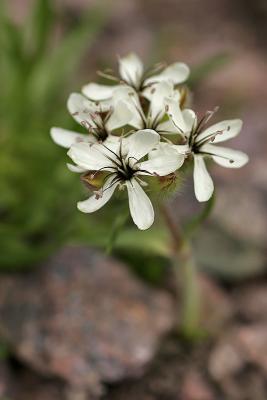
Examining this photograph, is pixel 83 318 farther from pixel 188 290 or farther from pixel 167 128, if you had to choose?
pixel 167 128

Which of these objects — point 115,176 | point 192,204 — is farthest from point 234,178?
point 115,176

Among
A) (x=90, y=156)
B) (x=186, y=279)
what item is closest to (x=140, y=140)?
(x=90, y=156)

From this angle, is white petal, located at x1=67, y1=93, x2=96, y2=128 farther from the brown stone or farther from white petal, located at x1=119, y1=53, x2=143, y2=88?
the brown stone

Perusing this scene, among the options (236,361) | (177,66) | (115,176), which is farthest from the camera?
(236,361)

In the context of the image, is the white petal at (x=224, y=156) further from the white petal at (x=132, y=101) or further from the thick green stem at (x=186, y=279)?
the thick green stem at (x=186, y=279)

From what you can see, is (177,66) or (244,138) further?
(244,138)

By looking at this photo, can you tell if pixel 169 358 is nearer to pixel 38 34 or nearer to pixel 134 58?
pixel 134 58
